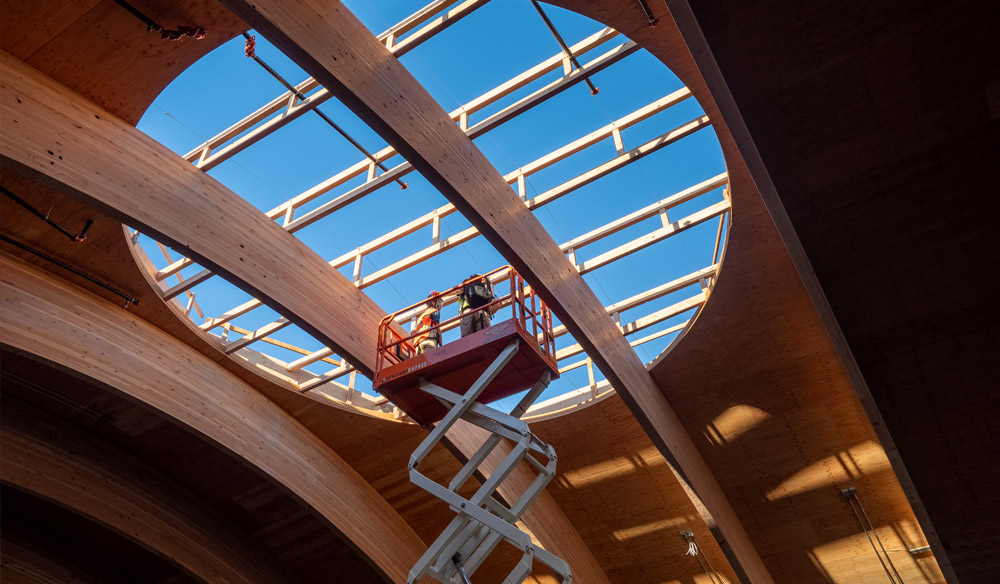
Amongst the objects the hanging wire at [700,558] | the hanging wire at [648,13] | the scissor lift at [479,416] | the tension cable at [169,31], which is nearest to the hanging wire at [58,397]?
the scissor lift at [479,416]

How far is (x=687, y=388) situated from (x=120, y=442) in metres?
12.5

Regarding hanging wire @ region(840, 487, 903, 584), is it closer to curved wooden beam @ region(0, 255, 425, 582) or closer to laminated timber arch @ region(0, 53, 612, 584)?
laminated timber arch @ region(0, 53, 612, 584)

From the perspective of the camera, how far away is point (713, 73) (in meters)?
8.09

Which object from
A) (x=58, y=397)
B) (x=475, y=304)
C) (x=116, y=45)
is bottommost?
(x=475, y=304)

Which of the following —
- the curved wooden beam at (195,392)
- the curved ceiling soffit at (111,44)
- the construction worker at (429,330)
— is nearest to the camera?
the curved ceiling soffit at (111,44)

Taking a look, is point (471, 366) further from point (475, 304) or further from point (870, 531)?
point (870, 531)

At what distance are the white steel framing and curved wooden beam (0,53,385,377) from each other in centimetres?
100

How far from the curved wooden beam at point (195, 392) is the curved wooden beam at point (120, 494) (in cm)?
373

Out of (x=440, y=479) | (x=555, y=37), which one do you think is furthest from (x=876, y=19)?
(x=440, y=479)

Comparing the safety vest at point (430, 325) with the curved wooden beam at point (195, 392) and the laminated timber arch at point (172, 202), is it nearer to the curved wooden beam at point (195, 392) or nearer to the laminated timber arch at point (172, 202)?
the laminated timber arch at point (172, 202)

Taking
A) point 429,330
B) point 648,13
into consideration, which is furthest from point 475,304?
point 648,13

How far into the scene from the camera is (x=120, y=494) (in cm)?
1744

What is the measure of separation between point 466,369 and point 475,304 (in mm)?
1251

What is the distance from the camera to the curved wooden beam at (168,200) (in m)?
10.7
